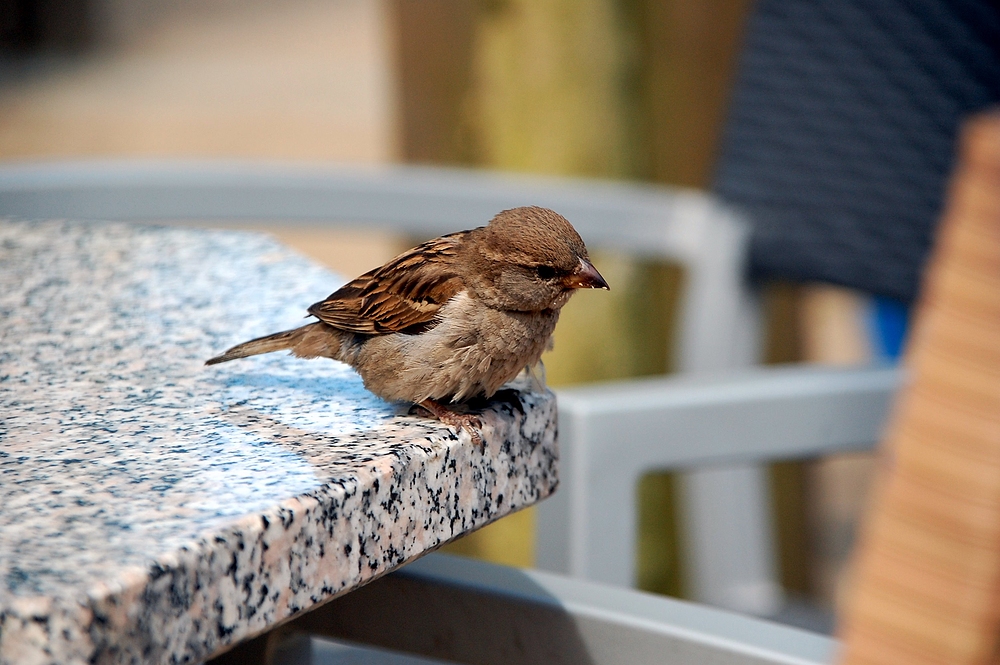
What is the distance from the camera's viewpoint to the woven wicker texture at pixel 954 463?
1.46 feet

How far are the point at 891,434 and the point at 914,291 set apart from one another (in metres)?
1.72

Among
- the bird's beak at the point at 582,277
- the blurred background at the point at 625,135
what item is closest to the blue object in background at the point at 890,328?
the blurred background at the point at 625,135

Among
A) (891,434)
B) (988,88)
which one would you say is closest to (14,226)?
(891,434)

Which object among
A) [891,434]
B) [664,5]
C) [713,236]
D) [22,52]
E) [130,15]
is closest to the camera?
[891,434]

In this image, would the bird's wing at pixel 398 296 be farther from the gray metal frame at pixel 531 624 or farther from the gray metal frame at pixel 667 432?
the gray metal frame at pixel 667 432

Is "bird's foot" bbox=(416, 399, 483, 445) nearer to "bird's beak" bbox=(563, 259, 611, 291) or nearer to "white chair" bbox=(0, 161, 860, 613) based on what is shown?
"bird's beak" bbox=(563, 259, 611, 291)

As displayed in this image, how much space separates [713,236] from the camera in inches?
88.4

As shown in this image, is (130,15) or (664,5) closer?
(664,5)

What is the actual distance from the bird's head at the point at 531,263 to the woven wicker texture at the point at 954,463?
637 mm

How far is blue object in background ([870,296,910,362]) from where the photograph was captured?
9.23ft

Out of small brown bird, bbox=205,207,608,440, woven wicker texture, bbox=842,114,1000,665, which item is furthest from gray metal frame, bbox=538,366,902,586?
woven wicker texture, bbox=842,114,1000,665

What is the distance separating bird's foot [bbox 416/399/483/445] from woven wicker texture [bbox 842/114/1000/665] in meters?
0.43

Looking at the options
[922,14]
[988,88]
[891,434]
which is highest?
[922,14]

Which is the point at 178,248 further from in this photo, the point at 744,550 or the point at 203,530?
the point at 744,550
